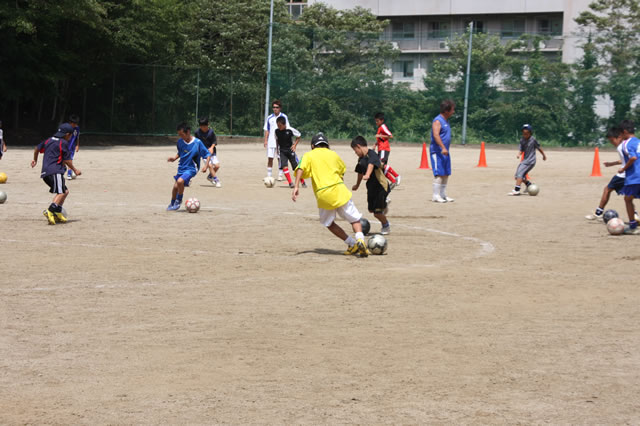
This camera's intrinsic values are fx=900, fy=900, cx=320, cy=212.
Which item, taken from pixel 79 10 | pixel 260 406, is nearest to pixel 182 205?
pixel 260 406

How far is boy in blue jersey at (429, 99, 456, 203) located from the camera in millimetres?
18312

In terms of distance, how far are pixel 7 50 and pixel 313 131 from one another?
52.1 ft

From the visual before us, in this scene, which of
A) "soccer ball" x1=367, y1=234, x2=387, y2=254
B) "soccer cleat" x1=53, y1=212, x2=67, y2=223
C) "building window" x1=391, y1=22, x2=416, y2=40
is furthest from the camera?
"building window" x1=391, y1=22, x2=416, y2=40

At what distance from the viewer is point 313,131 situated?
45812 mm

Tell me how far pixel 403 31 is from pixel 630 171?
60220mm

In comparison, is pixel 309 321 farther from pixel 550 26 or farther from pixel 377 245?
pixel 550 26

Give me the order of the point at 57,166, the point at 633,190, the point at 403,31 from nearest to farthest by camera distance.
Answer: the point at 633,190, the point at 57,166, the point at 403,31

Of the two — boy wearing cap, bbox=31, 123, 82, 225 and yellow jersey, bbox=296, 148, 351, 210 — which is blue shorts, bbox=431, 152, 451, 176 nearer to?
yellow jersey, bbox=296, 148, 351, 210

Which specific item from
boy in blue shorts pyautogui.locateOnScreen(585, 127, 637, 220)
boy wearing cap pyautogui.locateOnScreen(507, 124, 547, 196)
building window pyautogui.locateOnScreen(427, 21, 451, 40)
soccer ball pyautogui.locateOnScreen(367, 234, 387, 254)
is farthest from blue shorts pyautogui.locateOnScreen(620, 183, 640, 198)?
building window pyautogui.locateOnScreen(427, 21, 451, 40)

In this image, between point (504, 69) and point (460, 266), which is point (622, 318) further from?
point (504, 69)

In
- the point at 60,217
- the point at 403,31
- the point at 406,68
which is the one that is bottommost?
the point at 60,217

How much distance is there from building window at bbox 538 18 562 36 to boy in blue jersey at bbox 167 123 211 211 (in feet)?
181

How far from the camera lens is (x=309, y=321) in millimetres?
7750

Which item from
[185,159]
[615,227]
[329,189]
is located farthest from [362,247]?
[185,159]
